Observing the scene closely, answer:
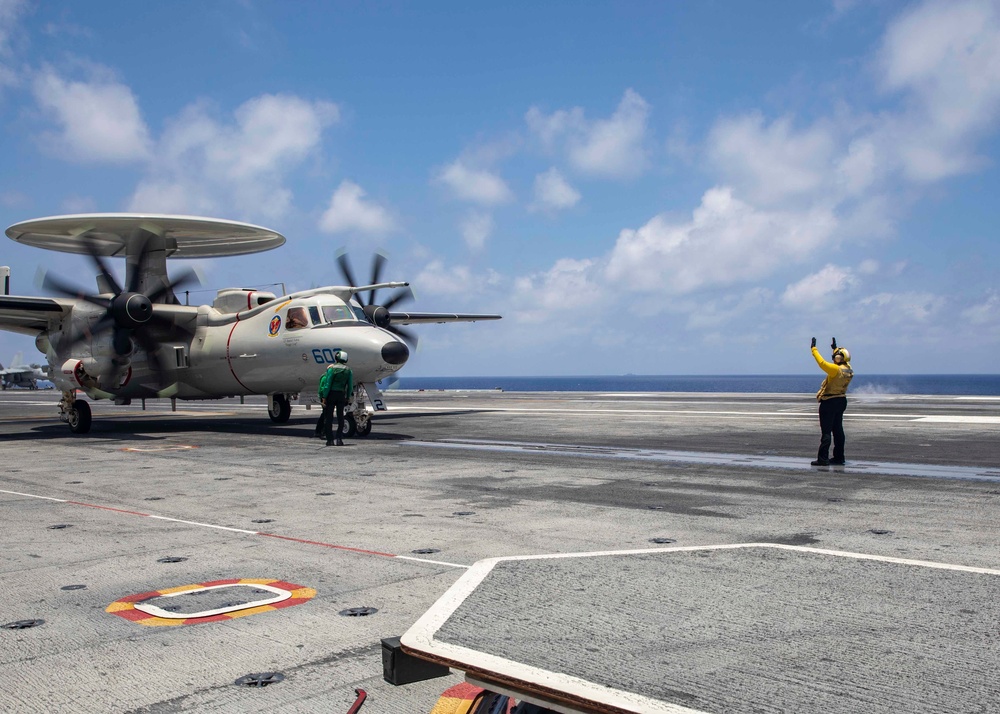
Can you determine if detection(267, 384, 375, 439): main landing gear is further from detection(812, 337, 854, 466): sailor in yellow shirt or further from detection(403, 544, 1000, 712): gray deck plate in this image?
detection(403, 544, 1000, 712): gray deck plate

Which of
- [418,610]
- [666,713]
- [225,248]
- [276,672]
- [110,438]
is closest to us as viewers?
[666,713]

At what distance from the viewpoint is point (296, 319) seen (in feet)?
71.9

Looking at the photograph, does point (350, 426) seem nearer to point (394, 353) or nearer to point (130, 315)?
point (394, 353)

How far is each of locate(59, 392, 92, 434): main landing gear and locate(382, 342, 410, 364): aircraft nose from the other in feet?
32.9

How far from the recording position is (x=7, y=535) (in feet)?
26.8

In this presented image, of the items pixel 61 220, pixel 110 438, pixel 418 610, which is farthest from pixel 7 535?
pixel 61 220

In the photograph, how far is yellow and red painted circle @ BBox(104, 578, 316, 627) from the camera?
5.24 m

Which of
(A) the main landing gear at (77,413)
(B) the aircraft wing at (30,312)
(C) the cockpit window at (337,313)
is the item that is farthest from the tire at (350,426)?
(B) the aircraft wing at (30,312)

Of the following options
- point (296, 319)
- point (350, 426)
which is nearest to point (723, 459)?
point (350, 426)

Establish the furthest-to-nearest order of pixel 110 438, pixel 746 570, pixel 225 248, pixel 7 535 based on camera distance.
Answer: pixel 225 248
pixel 110 438
pixel 7 535
pixel 746 570

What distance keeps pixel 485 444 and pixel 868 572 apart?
13.3m

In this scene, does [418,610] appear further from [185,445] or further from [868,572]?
[185,445]

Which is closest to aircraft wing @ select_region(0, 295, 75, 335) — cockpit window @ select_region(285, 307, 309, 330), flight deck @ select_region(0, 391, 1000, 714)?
cockpit window @ select_region(285, 307, 309, 330)

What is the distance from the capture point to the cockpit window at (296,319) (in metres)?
21.8
